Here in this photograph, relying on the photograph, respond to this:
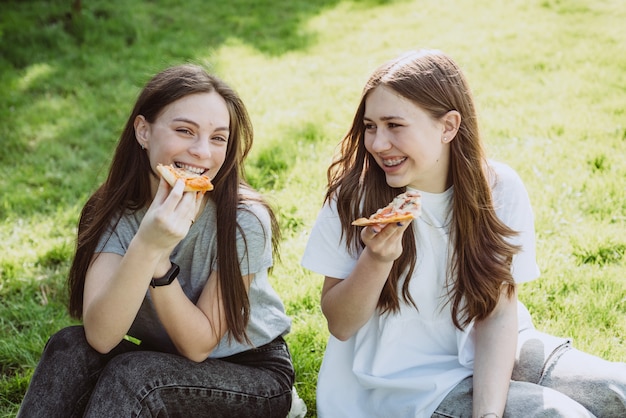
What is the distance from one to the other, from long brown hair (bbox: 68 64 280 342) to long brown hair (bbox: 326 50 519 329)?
395 millimetres

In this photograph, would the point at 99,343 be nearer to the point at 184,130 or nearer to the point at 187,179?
the point at 187,179

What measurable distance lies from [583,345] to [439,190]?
1124 mm

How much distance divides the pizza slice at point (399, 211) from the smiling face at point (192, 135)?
640 mm

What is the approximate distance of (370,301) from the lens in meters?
2.43

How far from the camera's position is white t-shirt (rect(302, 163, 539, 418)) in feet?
8.46

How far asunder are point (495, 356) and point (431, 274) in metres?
0.37

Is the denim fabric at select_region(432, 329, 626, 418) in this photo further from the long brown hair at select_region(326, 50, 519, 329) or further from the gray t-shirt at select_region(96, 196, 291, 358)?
the gray t-shirt at select_region(96, 196, 291, 358)

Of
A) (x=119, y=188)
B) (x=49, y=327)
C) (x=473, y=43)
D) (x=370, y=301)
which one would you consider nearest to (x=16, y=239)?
(x=49, y=327)

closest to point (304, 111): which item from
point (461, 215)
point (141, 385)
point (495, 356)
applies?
point (461, 215)

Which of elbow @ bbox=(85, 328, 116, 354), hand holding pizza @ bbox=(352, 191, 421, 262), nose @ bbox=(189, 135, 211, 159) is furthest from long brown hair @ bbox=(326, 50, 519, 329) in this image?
elbow @ bbox=(85, 328, 116, 354)

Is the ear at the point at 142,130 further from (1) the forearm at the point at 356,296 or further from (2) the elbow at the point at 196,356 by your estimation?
(1) the forearm at the point at 356,296

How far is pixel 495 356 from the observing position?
2.47 meters

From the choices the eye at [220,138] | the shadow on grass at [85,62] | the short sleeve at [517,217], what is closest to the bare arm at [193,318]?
the eye at [220,138]

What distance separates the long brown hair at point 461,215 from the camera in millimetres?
2523
